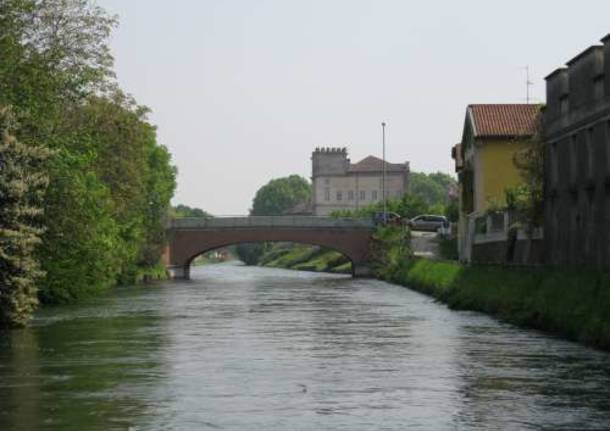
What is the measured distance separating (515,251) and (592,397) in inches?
1271

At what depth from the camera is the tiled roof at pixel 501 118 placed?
70.8 m

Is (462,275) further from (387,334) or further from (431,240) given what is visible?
(431,240)

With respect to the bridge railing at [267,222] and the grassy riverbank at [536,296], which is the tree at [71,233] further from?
the bridge railing at [267,222]

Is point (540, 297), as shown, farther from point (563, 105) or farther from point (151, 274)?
point (151, 274)

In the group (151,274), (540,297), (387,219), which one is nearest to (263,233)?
(387,219)

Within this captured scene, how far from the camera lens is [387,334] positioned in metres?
37.0

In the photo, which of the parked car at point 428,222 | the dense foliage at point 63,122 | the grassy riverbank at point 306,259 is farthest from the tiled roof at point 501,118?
the grassy riverbank at point 306,259

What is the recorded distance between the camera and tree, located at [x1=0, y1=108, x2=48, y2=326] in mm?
36531

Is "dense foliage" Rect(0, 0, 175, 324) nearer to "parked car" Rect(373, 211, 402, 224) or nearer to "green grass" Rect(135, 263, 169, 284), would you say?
"green grass" Rect(135, 263, 169, 284)

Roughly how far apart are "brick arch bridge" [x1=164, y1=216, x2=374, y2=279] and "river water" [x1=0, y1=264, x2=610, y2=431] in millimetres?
64711

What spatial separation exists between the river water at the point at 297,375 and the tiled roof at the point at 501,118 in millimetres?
27873

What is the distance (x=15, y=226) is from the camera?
37062mm

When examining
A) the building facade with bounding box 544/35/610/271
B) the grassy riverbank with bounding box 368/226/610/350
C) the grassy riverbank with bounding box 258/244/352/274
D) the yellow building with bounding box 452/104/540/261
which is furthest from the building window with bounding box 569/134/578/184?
the grassy riverbank with bounding box 258/244/352/274

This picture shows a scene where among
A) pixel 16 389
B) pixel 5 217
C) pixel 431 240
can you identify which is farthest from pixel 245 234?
pixel 16 389
